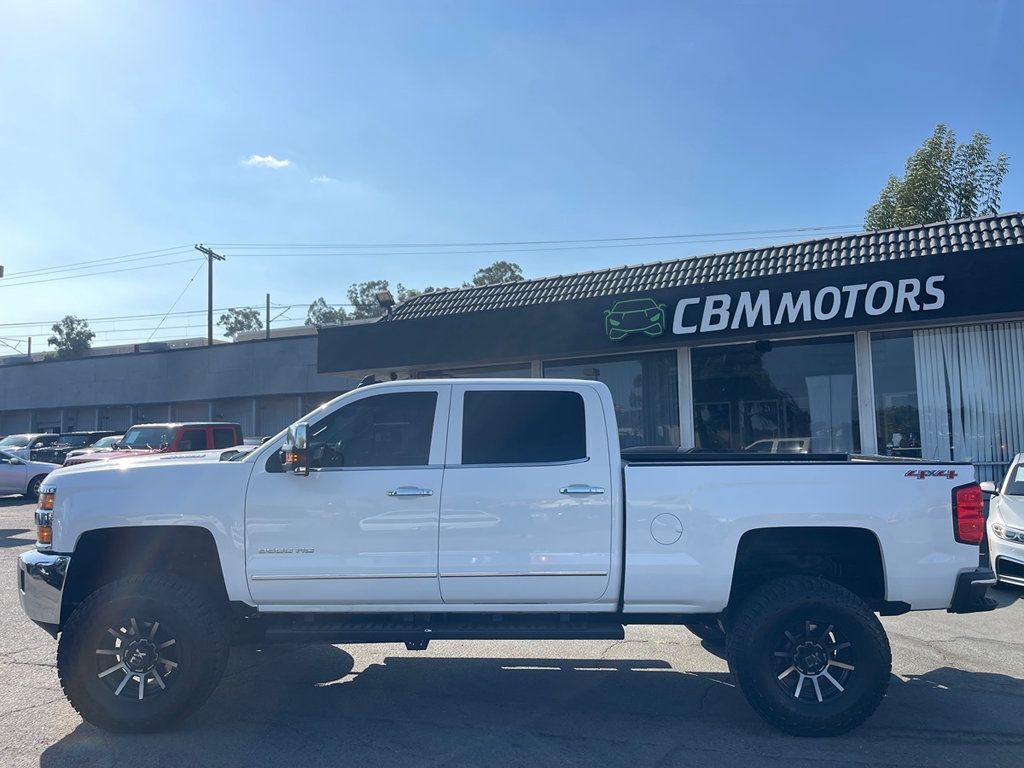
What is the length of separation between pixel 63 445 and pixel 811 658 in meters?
26.6

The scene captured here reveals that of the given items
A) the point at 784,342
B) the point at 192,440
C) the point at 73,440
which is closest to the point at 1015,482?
the point at 784,342

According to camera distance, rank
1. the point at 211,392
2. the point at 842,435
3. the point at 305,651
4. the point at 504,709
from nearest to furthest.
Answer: the point at 504,709, the point at 305,651, the point at 842,435, the point at 211,392

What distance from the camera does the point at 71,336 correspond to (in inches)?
2245

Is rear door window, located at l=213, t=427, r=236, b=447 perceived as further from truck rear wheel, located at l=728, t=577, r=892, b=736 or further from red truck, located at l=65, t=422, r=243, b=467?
truck rear wheel, located at l=728, t=577, r=892, b=736

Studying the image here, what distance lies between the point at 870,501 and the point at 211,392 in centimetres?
3325

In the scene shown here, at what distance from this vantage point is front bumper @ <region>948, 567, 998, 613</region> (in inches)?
204

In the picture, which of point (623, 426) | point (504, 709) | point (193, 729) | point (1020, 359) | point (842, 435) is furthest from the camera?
point (623, 426)

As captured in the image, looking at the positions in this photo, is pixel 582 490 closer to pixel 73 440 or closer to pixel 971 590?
pixel 971 590

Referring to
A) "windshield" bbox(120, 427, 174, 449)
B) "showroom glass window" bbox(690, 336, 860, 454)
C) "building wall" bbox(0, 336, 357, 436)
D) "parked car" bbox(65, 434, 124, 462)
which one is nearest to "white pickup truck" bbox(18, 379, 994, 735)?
"showroom glass window" bbox(690, 336, 860, 454)

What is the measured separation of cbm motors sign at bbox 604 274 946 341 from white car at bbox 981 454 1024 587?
3911 mm

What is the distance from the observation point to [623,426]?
51.3 feet

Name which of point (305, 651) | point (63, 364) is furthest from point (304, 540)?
point (63, 364)

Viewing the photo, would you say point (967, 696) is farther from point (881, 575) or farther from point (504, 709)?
point (504, 709)

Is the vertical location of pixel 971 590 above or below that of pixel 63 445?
below
